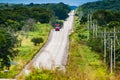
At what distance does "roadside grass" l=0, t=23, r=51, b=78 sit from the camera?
4419 centimetres

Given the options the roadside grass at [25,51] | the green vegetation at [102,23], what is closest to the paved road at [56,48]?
the roadside grass at [25,51]

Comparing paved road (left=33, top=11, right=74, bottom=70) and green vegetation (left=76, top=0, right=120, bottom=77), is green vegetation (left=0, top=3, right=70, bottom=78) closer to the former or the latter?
paved road (left=33, top=11, right=74, bottom=70)

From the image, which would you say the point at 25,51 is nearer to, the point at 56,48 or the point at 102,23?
the point at 56,48

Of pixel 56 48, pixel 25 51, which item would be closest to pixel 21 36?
pixel 56 48

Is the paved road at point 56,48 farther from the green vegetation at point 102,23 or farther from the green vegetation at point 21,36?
the green vegetation at point 102,23

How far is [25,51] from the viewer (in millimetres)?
68562

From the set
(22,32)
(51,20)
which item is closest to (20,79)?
(22,32)

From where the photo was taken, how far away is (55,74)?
46.8 feet

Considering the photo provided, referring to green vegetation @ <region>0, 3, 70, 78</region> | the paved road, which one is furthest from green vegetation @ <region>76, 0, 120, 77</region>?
green vegetation @ <region>0, 3, 70, 78</region>

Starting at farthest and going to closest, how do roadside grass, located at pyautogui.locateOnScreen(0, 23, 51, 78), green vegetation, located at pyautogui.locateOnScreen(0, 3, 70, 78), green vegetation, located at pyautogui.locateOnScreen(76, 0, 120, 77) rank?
green vegetation, located at pyautogui.locateOnScreen(76, 0, 120, 77) → green vegetation, located at pyautogui.locateOnScreen(0, 3, 70, 78) → roadside grass, located at pyautogui.locateOnScreen(0, 23, 51, 78)

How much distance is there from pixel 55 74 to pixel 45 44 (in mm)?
65516

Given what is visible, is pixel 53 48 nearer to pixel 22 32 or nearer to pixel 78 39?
pixel 78 39

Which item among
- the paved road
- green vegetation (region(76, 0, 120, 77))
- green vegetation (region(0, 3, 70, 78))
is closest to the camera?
green vegetation (region(0, 3, 70, 78))

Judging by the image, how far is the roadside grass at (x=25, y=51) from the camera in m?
44.2
